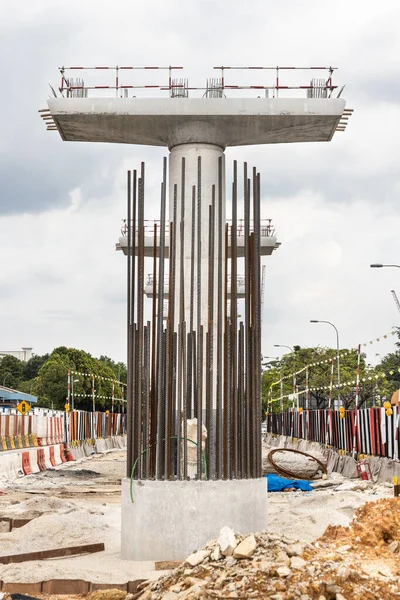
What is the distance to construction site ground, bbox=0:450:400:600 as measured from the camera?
11234mm

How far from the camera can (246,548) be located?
363 inches

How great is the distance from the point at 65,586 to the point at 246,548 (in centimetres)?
238

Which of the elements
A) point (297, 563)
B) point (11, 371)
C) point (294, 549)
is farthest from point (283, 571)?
point (11, 371)

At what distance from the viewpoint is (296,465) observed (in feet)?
113

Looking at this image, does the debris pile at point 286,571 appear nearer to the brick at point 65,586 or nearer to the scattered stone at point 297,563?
the scattered stone at point 297,563

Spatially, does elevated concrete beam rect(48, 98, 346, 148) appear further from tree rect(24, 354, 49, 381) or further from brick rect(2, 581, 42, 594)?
tree rect(24, 354, 49, 381)

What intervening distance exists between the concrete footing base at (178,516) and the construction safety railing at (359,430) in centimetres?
1532

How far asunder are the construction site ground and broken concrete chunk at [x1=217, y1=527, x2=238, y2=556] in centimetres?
29

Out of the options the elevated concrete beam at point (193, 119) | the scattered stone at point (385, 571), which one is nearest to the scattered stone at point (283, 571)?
the scattered stone at point (385, 571)

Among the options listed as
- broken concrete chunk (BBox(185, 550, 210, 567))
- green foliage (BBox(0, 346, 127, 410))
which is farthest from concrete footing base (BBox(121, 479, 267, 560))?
green foliage (BBox(0, 346, 127, 410))

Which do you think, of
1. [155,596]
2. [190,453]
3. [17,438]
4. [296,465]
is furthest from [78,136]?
Answer: [17,438]

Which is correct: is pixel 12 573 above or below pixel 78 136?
below

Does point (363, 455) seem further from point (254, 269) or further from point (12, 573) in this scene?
point (12, 573)

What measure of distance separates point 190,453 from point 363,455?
18840mm
